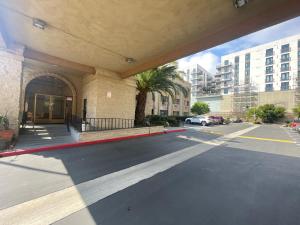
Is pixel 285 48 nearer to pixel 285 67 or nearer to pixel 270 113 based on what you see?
pixel 285 67

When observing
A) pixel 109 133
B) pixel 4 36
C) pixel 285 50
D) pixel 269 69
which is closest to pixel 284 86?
pixel 269 69

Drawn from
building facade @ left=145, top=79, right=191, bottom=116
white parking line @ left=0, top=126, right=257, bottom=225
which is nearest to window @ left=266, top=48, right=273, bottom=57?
building facade @ left=145, top=79, right=191, bottom=116

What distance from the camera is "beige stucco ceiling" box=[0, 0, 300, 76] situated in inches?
155

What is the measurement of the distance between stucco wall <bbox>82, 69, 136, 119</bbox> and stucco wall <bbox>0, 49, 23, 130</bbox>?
3.65 meters

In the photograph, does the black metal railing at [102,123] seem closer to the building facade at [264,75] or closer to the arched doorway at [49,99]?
the arched doorway at [49,99]

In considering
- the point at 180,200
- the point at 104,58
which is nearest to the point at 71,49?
the point at 104,58

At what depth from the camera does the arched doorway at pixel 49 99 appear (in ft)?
39.3

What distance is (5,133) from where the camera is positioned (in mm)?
6180

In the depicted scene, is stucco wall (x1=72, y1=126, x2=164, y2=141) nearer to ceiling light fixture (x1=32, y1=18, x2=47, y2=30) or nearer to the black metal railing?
the black metal railing

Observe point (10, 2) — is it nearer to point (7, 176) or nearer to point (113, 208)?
point (7, 176)

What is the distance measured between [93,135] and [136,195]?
5.52 m

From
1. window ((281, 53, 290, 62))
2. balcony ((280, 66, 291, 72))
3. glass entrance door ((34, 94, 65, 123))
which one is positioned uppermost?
window ((281, 53, 290, 62))

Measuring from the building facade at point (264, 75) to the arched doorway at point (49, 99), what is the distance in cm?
6156

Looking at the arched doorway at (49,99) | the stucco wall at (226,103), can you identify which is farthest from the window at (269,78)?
the arched doorway at (49,99)
